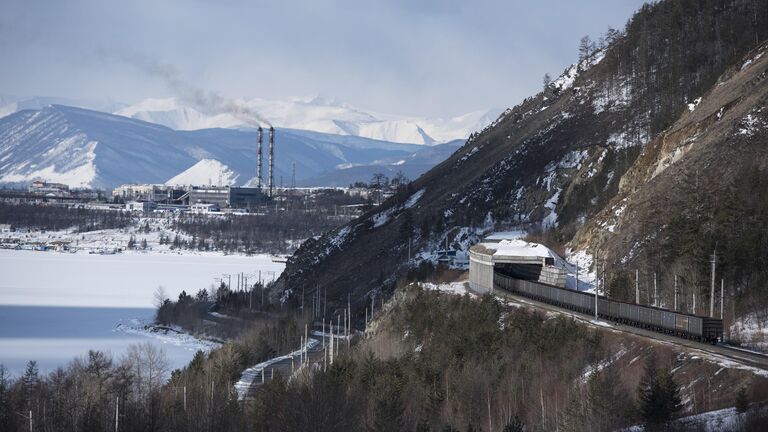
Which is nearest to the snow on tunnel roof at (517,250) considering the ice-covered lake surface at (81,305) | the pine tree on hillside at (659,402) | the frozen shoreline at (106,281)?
the ice-covered lake surface at (81,305)

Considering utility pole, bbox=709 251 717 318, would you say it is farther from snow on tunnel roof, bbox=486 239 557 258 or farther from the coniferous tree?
snow on tunnel roof, bbox=486 239 557 258

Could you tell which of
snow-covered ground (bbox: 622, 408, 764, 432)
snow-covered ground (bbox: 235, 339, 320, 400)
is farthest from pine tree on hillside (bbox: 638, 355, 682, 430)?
snow-covered ground (bbox: 235, 339, 320, 400)

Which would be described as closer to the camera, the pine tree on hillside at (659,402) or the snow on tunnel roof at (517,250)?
the pine tree on hillside at (659,402)

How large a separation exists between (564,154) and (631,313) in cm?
5075

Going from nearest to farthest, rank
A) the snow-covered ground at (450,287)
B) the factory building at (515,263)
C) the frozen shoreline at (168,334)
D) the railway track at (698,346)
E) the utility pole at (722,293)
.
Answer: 1. the railway track at (698,346)
2. the utility pole at (722,293)
3. the factory building at (515,263)
4. the snow-covered ground at (450,287)
5. the frozen shoreline at (168,334)

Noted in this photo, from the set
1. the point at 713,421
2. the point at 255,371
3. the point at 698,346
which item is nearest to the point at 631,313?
the point at 698,346

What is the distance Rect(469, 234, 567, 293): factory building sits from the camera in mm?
65938

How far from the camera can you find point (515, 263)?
70188 mm

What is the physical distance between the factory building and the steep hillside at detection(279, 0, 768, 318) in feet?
25.0

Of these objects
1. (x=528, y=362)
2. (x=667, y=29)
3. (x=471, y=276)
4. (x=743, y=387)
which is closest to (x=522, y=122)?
(x=667, y=29)

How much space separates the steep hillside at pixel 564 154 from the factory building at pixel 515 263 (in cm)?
762

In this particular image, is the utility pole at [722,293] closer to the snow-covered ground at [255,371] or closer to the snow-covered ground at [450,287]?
Result: the snow-covered ground at [450,287]

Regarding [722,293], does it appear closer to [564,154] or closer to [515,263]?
[515,263]

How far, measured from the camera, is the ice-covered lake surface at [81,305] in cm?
8981
